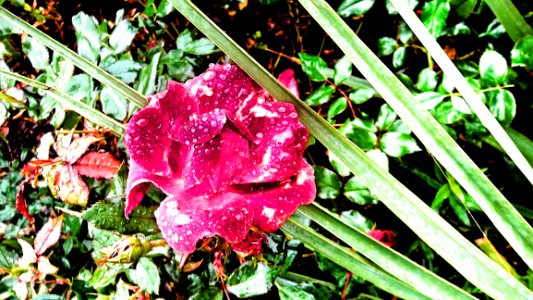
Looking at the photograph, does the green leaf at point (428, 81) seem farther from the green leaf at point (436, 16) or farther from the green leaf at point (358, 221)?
the green leaf at point (358, 221)

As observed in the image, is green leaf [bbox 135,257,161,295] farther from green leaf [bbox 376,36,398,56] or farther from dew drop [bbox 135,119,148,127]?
green leaf [bbox 376,36,398,56]

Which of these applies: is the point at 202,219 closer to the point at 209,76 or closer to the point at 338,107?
the point at 209,76

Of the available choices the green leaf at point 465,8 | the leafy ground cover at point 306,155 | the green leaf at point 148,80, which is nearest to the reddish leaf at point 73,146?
the leafy ground cover at point 306,155

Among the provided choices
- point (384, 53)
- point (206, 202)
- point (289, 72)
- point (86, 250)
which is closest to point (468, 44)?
point (384, 53)

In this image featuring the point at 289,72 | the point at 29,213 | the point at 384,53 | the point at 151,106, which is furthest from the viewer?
the point at 29,213

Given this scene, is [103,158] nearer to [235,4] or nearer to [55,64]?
[55,64]

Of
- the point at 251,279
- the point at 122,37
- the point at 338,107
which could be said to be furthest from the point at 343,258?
the point at 122,37

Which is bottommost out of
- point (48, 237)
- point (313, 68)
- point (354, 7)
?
point (48, 237)
